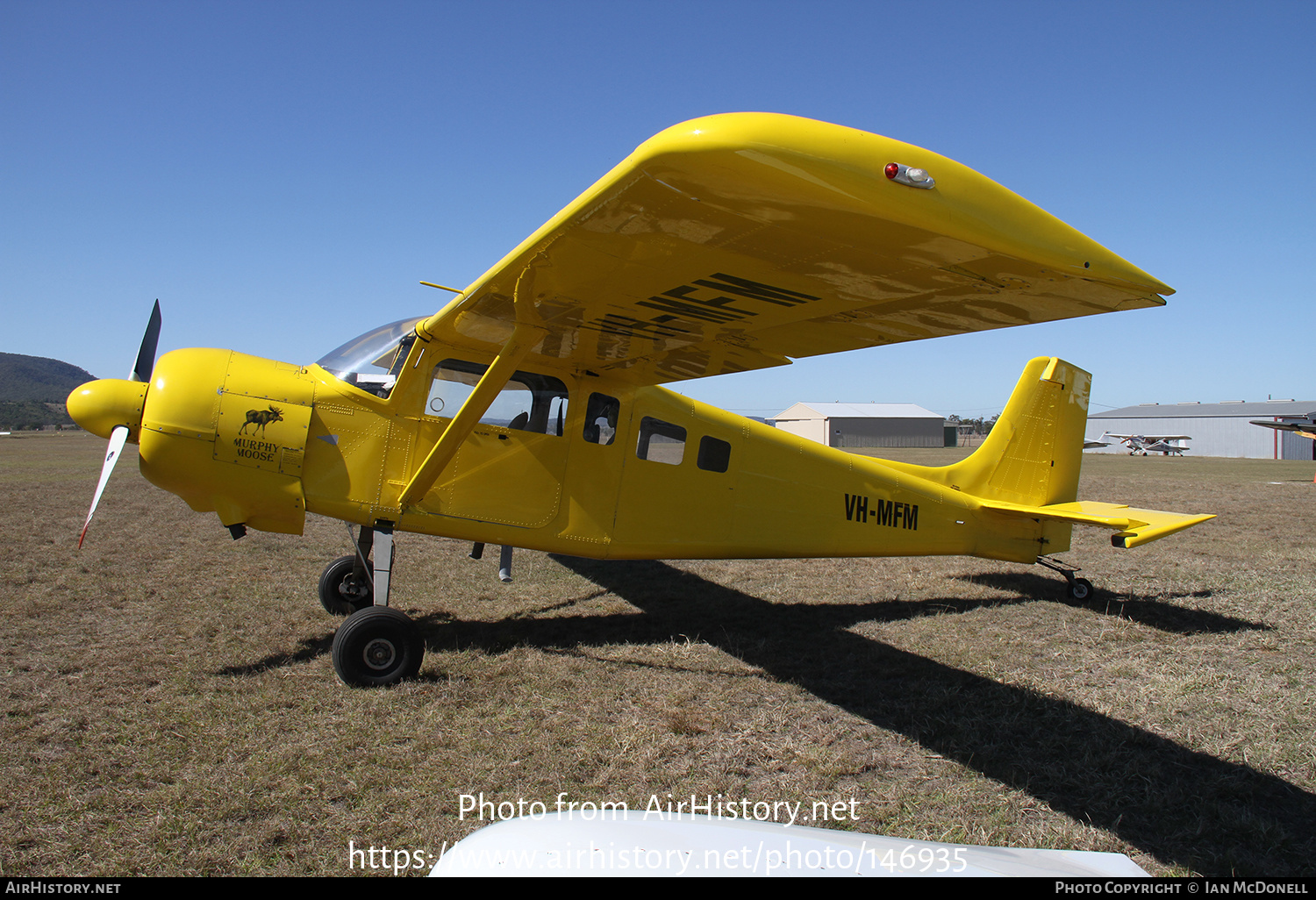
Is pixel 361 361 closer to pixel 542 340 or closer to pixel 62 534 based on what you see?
pixel 542 340

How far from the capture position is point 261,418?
476cm

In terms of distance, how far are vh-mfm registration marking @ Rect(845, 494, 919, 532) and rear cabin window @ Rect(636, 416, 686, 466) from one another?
177cm

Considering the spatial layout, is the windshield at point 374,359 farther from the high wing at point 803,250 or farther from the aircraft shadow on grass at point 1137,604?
the aircraft shadow on grass at point 1137,604

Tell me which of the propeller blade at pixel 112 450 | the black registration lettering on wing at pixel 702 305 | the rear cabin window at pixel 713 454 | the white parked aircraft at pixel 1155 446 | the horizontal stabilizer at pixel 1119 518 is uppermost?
the white parked aircraft at pixel 1155 446

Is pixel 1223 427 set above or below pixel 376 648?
above

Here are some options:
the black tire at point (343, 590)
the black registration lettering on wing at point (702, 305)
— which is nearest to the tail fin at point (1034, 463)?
the black registration lettering on wing at point (702, 305)

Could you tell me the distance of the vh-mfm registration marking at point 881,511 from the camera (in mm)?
6492

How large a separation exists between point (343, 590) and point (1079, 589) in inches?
297

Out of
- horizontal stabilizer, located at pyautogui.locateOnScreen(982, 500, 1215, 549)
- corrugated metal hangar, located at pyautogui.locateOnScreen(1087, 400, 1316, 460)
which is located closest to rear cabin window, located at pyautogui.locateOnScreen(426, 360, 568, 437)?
horizontal stabilizer, located at pyautogui.locateOnScreen(982, 500, 1215, 549)

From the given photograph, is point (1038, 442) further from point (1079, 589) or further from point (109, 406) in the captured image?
point (109, 406)

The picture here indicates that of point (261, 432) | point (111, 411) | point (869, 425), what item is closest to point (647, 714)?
point (261, 432)

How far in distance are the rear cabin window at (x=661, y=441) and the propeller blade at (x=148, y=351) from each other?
3897mm

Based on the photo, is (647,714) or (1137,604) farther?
(1137,604)

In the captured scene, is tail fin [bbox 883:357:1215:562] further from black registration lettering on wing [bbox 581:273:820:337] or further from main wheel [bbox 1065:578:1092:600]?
black registration lettering on wing [bbox 581:273:820:337]
